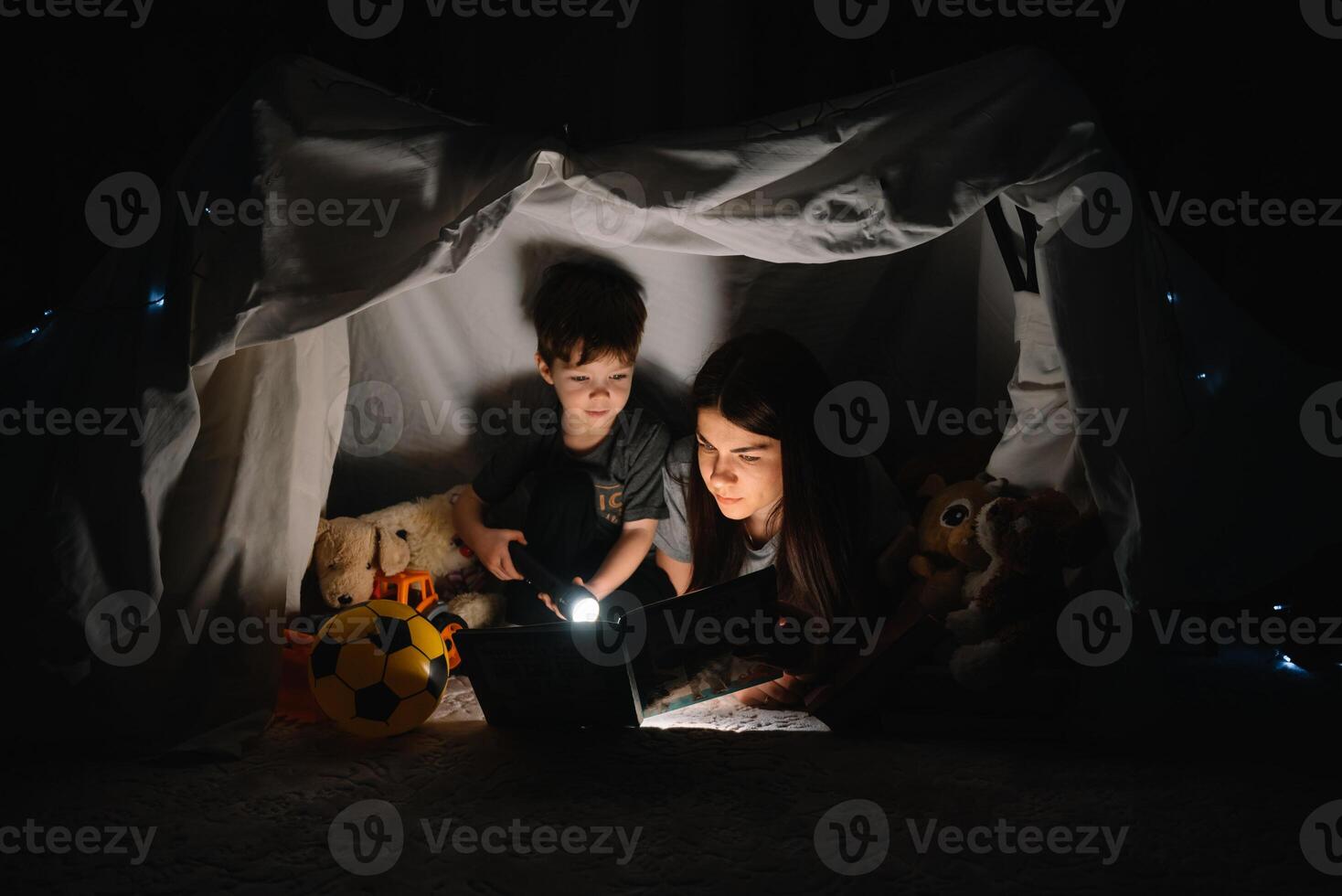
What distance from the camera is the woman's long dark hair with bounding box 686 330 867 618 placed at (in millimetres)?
1888

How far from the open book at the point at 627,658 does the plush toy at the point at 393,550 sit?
504 millimetres

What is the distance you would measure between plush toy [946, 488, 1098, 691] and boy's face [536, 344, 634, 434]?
79 cm

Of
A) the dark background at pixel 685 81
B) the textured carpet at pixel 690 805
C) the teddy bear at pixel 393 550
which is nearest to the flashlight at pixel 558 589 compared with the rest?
the teddy bear at pixel 393 550

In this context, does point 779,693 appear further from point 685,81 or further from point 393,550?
point 685,81

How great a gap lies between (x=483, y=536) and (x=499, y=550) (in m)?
0.06

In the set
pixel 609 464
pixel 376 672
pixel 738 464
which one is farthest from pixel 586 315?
pixel 376 672

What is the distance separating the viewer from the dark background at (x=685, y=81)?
2326 mm

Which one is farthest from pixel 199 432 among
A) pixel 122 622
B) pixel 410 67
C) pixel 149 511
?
pixel 410 67

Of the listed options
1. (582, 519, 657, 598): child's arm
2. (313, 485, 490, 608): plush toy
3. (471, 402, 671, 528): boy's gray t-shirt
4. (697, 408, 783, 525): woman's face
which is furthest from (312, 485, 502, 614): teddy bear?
(697, 408, 783, 525): woman's face

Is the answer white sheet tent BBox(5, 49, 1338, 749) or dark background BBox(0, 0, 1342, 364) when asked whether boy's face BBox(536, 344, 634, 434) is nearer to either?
white sheet tent BBox(5, 49, 1338, 749)

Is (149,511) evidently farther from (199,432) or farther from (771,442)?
(771,442)

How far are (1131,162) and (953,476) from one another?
98 centimetres

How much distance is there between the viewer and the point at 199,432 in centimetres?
177

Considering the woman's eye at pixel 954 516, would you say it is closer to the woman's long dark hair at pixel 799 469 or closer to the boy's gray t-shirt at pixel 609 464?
the woman's long dark hair at pixel 799 469
